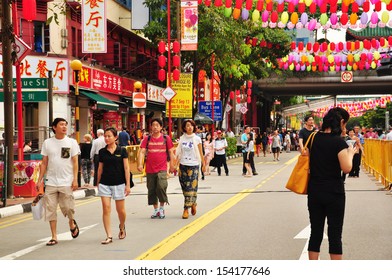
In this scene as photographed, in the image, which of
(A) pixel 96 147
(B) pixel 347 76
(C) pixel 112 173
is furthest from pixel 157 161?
(B) pixel 347 76

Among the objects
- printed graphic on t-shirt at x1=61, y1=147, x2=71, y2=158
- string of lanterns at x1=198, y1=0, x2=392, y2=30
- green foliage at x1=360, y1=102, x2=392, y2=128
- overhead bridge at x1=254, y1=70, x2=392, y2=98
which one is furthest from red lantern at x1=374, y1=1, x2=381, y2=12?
green foliage at x1=360, y1=102, x2=392, y2=128

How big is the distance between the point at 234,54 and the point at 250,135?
13555 millimetres

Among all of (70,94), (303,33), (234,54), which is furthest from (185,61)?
(303,33)

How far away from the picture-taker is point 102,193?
1075 cm

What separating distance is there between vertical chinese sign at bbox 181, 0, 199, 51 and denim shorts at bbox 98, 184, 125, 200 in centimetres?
2211

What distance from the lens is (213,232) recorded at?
11.6 m

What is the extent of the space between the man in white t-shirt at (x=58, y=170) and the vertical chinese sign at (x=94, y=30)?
1973 centimetres

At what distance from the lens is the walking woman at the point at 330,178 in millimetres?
7414

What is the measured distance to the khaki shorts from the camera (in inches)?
424

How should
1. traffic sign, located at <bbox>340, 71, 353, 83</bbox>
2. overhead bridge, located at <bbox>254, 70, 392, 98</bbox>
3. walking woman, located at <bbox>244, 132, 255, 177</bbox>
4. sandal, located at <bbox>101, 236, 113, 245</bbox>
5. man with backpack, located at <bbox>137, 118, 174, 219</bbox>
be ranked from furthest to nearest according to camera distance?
overhead bridge, located at <bbox>254, 70, 392, 98</bbox> < traffic sign, located at <bbox>340, 71, 353, 83</bbox> < walking woman, located at <bbox>244, 132, 255, 177</bbox> < man with backpack, located at <bbox>137, 118, 174, 219</bbox> < sandal, located at <bbox>101, 236, 113, 245</bbox>

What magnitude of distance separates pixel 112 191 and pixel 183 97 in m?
21.6

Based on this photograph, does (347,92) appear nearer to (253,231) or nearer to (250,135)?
(250,135)

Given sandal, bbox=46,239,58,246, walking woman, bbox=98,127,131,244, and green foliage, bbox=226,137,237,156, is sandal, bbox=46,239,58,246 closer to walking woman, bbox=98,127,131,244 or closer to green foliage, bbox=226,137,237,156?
walking woman, bbox=98,127,131,244
